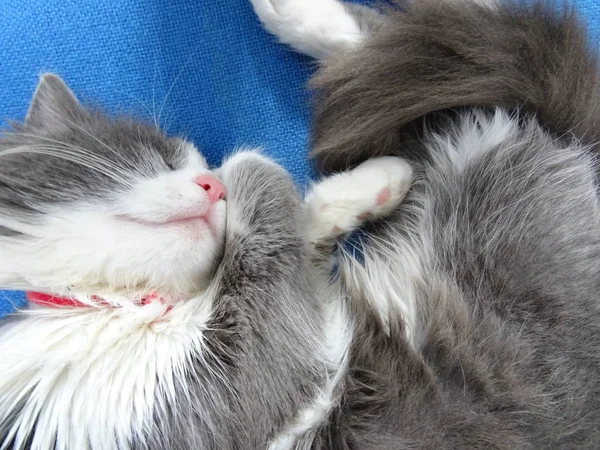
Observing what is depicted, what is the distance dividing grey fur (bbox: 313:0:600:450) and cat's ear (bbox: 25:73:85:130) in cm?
50

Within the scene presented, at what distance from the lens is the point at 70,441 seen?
87 cm

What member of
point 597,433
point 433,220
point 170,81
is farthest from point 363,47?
point 597,433

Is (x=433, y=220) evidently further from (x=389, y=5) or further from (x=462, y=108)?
(x=389, y=5)

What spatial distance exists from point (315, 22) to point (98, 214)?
638mm

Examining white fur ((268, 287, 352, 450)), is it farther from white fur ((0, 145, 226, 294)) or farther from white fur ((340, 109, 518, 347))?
white fur ((0, 145, 226, 294))

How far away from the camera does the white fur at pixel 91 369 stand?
0.87m

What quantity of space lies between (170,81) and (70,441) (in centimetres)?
88

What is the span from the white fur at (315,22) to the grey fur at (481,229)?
0.12 meters

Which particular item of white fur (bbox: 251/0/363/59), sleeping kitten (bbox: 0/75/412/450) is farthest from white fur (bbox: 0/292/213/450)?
white fur (bbox: 251/0/363/59)

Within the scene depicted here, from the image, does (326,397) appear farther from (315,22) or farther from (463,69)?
(315,22)

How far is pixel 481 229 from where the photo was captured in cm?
104

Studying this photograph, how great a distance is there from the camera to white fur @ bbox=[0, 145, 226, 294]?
2.95 feet

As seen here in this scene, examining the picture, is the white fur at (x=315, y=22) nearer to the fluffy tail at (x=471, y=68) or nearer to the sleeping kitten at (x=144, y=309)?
the fluffy tail at (x=471, y=68)

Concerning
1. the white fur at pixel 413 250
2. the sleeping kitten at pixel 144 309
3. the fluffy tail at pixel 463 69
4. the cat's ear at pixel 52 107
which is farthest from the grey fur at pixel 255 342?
the cat's ear at pixel 52 107
